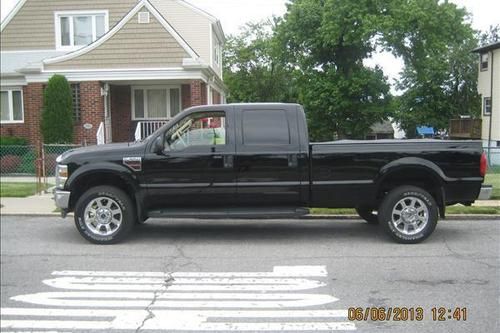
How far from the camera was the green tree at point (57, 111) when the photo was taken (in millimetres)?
17703

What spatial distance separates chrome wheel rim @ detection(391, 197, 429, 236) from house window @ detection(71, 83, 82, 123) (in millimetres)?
13833

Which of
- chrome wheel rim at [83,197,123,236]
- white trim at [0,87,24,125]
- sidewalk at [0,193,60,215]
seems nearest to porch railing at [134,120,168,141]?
white trim at [0,87,24,125]

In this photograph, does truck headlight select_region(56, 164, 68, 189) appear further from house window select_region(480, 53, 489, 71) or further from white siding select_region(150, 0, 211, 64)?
house window select_region(480, 53, 489, 71)

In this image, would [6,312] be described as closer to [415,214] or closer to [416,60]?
[415,214]

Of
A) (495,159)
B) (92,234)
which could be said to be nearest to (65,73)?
Result: (92,234)

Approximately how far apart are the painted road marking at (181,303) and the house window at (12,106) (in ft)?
54.2

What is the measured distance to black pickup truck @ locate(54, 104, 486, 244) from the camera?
23.7 ft

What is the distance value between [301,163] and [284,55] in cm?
2435

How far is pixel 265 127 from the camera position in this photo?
743 cm

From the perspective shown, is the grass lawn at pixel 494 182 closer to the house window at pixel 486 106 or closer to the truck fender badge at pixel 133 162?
the truck fender badge at pixel 133 162

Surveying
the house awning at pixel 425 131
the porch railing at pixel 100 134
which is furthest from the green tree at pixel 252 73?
the porch railing at pixel 100 134

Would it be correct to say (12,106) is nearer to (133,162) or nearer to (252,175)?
(133,162)

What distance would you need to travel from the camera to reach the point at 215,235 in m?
7.98

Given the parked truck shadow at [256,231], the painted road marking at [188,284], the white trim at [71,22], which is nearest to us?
the painted road marking at [188,284]
